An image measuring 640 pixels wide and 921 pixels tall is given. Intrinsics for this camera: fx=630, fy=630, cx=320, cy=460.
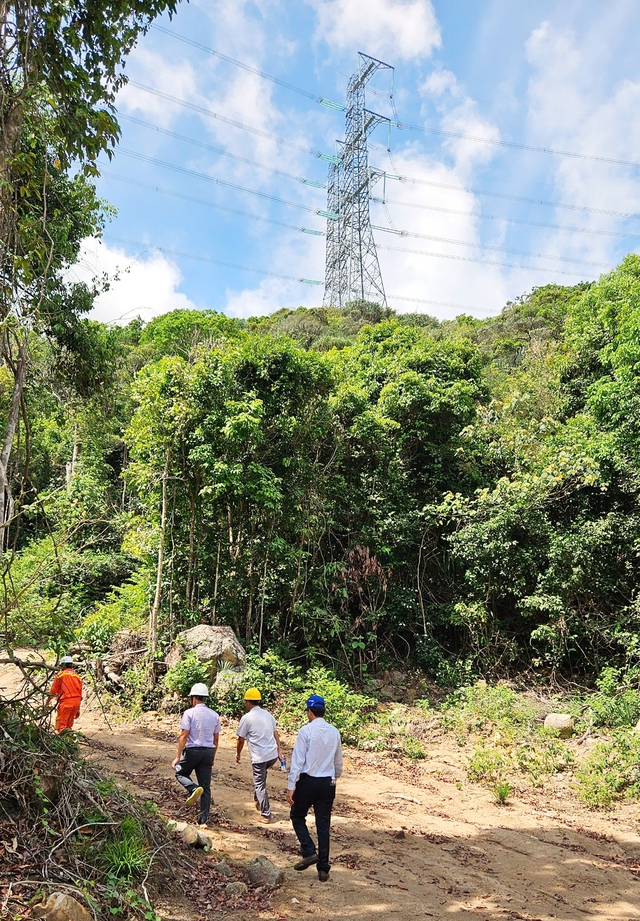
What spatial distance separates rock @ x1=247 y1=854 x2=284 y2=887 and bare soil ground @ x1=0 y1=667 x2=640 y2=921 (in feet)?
0.32

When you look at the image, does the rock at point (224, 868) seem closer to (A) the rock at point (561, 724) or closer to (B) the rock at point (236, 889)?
(B) the rock at point (236, 889)

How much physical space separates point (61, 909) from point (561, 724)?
8.58 m

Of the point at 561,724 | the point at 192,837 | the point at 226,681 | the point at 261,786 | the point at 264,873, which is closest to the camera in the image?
the point at 264,873

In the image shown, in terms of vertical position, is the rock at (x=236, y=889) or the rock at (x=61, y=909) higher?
the rock at (x=61, y=909)

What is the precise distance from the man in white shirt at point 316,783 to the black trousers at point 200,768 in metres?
1.04

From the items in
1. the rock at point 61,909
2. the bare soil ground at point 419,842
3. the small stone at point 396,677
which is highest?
the rock at point 61,909

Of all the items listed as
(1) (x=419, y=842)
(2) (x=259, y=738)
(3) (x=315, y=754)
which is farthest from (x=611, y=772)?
(3) (x=315, y=754)

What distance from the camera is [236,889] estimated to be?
4.28 meters

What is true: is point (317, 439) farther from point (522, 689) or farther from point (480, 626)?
point (522, 689)

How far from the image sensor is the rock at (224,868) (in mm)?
4492

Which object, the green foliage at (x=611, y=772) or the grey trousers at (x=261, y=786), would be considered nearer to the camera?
the grey trousers at (x=261, y=786)

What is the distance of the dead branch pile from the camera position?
11.2ft

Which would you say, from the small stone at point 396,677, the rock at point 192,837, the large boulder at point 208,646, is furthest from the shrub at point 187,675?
the rock at point 192,837

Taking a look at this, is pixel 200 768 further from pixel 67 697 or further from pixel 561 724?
pixel 561 724
